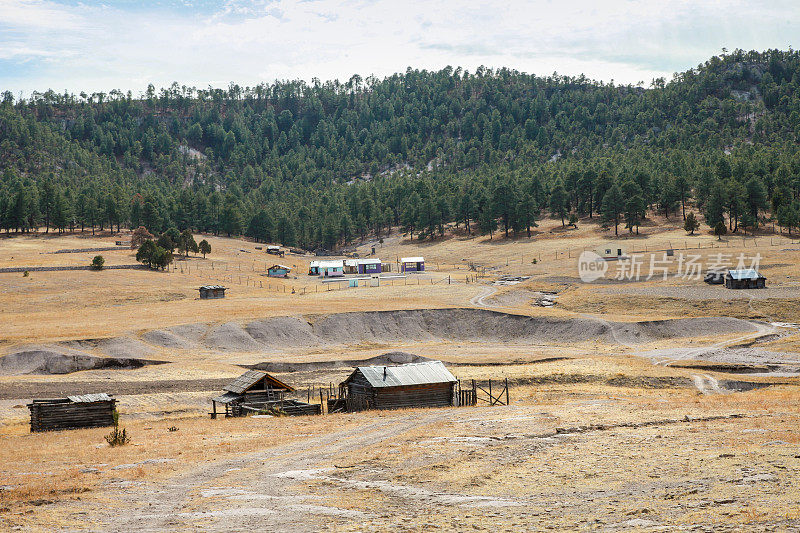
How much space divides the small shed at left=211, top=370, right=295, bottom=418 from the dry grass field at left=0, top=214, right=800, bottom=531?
2327 mm

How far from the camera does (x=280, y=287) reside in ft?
388

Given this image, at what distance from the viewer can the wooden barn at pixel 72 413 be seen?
4109 centimetres

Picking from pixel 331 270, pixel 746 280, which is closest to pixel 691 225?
pixel 746 280

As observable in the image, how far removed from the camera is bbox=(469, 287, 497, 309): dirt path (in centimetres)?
9162

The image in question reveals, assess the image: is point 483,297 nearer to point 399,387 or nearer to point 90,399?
point 399,387

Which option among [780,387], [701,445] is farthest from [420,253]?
[701,445]

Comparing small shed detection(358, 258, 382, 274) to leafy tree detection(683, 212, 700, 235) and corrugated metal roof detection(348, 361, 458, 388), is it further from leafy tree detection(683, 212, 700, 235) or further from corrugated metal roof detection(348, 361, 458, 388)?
corrugated metal roof detection(348, 361, 458, 388)

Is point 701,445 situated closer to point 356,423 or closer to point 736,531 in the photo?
point 736,531

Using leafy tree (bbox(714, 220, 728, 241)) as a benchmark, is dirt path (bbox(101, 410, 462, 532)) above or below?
below

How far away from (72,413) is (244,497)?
948 inches

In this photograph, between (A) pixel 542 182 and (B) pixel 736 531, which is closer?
(B) pixel 736 531

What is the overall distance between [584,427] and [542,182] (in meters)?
156

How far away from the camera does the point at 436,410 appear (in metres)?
44.4

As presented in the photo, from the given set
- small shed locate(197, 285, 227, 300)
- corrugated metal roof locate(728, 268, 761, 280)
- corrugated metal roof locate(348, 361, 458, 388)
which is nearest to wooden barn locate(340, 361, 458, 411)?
corrugated metal roof locate(348, 361, 458, 388)
